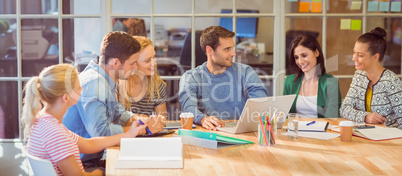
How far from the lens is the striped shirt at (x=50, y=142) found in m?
1.91

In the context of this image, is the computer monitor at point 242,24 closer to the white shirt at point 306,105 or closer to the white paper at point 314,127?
the white shirt at point 306,105

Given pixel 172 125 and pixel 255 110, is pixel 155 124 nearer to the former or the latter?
pixel 172 125

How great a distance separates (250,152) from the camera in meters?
2.13

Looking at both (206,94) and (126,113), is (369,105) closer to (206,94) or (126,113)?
(206,94)

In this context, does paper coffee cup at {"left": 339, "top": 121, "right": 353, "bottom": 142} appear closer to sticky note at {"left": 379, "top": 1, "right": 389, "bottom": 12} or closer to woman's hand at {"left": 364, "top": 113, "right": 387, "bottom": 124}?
woman's hand at {"left": 364, "top": 113, "right": 387, "bottom": 124}

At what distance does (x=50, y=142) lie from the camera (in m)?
1.92

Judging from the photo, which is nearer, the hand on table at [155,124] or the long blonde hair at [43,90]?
the long blonde hair at [43,90]

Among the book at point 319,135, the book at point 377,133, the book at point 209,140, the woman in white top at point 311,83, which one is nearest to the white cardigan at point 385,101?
the woman in white top at point 311,83

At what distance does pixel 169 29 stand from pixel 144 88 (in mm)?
849

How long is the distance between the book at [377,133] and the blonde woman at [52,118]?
138 centimetres

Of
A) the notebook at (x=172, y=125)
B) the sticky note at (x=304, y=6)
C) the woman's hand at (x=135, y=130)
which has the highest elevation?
the sticky note at (x=304, y=6)

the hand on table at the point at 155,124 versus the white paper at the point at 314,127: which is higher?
the hand on table at the point at 155,124

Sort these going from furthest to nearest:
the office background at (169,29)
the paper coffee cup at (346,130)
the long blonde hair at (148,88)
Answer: the office background at (169,29) → the long blonde hair at (148,88) → the paper coffee cup at (346,130)

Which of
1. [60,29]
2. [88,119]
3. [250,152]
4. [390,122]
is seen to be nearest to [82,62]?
[60,29]
